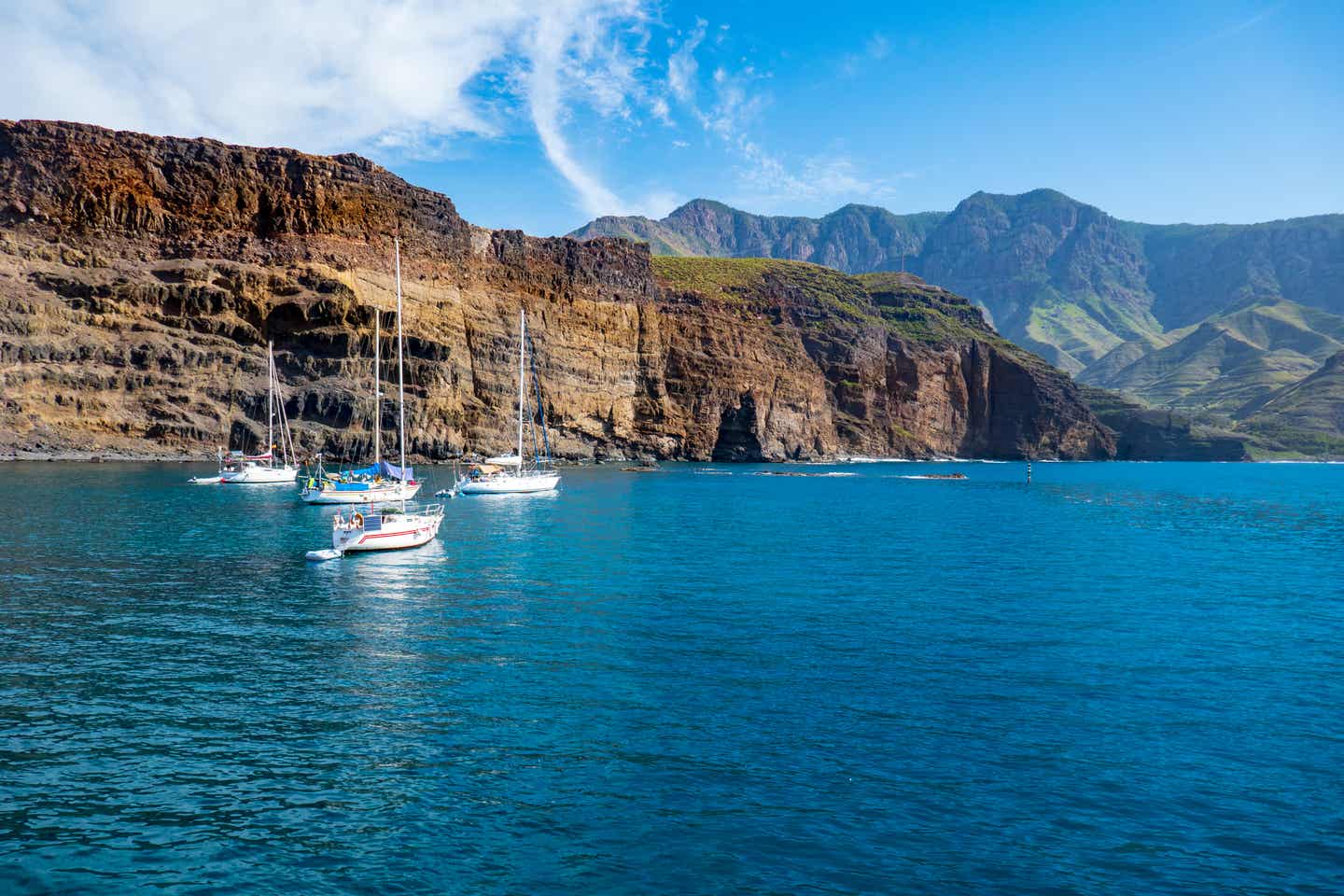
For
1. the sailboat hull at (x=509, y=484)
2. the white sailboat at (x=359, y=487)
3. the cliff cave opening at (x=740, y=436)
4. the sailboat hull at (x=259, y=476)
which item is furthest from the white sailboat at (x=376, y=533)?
the cliff cave opening at (x=740, y=436)

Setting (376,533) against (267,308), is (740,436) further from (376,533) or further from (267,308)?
(376,533)

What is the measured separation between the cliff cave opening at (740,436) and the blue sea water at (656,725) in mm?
130423

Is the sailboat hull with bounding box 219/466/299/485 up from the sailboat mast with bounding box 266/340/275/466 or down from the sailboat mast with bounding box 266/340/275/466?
down

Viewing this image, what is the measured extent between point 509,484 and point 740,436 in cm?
9707

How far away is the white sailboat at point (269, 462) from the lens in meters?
88.5

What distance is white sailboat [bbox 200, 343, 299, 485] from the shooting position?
88500mm

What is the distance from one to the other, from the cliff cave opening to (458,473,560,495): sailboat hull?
298 ft

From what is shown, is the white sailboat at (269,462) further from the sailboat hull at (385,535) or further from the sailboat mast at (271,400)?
the sailboat hull at (385,535)

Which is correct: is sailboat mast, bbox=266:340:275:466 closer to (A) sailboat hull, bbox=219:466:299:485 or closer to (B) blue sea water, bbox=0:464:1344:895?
(A) sailboat hull, bbox=219:466:299:485

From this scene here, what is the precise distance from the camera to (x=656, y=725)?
62.5ft

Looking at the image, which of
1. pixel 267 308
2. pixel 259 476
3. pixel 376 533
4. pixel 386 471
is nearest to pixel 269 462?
pixel 259 476

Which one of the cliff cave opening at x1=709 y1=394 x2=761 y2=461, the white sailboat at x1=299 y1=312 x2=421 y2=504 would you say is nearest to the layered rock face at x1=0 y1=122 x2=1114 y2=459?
the cliff cave opening at x1=709 y1=394 x2=761 y2=461

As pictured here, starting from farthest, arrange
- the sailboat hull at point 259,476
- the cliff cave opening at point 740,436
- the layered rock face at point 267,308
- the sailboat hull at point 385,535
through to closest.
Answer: the cliff cave opening at point 740,436 < the layered rock face at point 267,308 < the sailboat hull at point 259,476 < the sailboat hull at point 385,535

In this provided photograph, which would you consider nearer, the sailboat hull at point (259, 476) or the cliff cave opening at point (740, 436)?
the sailboat hull at point (259, 476)
